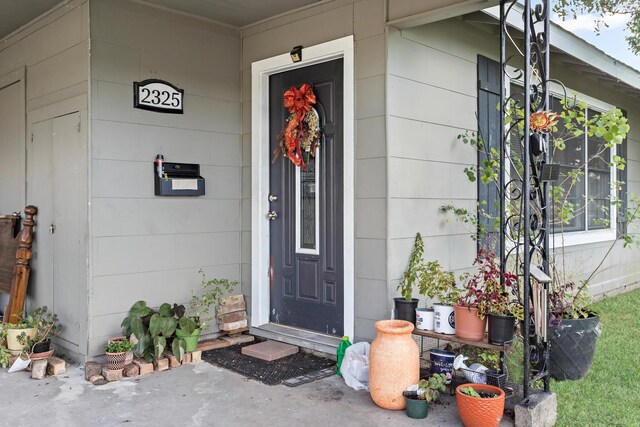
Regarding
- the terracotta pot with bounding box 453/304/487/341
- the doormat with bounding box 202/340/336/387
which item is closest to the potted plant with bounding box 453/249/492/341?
the terracotta pot with bounding box 453/304/487/341

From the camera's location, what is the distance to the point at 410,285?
11.4 ft

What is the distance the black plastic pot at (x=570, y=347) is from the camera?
3.37 meters

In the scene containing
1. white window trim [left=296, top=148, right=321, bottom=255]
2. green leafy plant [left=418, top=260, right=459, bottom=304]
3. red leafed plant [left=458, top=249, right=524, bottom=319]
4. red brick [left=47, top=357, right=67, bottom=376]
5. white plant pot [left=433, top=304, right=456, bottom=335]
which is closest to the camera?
red leafed plant [left=458, top=249, right=524, bottom=319]

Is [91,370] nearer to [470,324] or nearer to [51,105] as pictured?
[51,105]

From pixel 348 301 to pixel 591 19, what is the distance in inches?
151

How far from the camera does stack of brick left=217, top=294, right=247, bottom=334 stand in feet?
13.9

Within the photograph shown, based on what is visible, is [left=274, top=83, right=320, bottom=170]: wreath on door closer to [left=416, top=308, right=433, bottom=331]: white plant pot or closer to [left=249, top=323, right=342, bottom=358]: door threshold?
[left=249, top=323, right=342, bottom=358]: door threshold

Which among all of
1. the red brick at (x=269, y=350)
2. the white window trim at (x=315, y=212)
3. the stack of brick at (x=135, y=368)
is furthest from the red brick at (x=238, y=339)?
the white window trim at (x=315, y=212)

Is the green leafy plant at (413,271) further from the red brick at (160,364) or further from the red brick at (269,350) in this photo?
the red brick at (160,364)

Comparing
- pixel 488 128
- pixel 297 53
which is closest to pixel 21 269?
pixel 297 53

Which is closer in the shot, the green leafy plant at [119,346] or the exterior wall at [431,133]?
the green leafy plant at [119,346]

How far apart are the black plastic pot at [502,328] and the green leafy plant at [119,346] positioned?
7.45ft

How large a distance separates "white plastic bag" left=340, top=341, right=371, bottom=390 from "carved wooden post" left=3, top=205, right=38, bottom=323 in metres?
2.55

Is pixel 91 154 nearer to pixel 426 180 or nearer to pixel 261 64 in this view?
pixel 261 64
